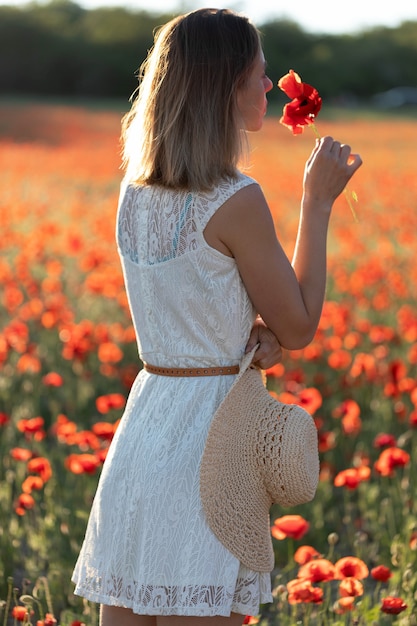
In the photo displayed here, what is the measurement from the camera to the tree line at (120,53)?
161ft

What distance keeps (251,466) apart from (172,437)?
145mm

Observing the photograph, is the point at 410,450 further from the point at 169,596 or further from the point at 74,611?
the point at 169,596

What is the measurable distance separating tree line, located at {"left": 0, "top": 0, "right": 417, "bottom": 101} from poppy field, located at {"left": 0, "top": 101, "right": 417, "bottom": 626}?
39.1 meters

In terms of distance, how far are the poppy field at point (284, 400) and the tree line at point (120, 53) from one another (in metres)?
39.1

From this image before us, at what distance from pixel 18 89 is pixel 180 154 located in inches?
1906

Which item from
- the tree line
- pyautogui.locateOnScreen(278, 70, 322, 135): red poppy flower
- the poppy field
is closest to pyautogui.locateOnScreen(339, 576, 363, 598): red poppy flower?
the poppy field

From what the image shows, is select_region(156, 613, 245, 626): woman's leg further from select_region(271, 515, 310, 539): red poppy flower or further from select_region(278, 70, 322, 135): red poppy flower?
select_region(278, 70, 322, 135): red poppy flower

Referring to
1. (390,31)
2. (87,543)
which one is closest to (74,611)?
(87,543)

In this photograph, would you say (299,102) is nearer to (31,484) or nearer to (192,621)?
(192,621)

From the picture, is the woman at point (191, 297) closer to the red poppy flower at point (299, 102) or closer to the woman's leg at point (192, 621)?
the woman's leg at point (192, 621)

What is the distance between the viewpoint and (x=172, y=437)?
6.18ft

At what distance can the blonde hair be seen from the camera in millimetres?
1837

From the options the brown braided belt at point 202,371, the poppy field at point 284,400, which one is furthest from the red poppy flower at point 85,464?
the brown braided belt at point 202,371

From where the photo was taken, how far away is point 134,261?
1.98m
